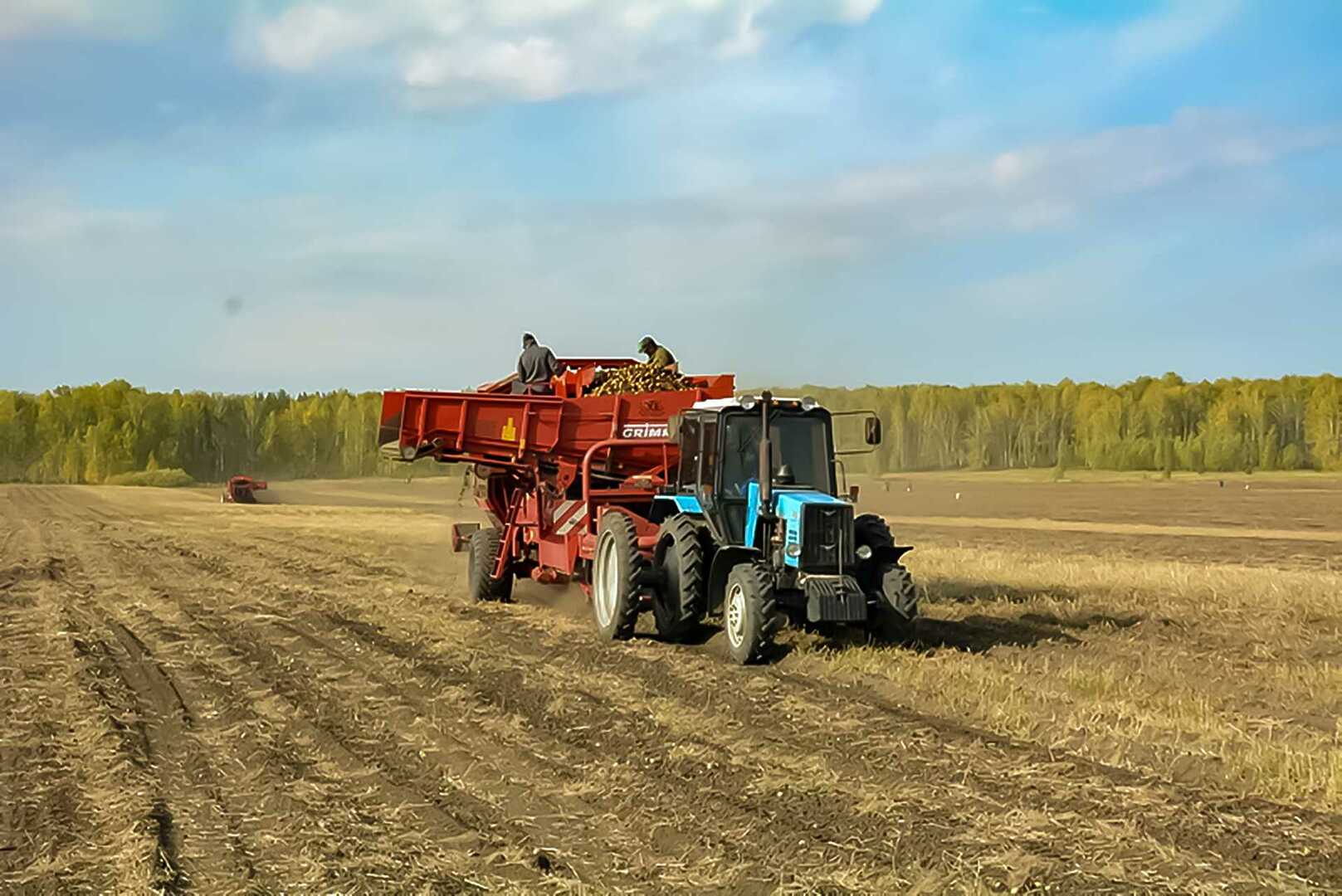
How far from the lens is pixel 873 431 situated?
36.8ft

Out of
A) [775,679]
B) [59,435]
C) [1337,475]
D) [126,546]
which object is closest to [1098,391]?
[1337,475]

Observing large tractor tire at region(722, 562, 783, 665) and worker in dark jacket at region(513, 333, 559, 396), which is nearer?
large tractor tire at region(722, 562, 783, 665)

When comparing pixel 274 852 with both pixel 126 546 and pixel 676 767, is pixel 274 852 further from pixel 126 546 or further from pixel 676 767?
pixel 126 546

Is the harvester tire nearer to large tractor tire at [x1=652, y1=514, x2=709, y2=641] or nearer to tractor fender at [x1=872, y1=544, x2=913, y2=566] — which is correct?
tractor fender at [x1=872, y1=544, x2=913, y2=566]

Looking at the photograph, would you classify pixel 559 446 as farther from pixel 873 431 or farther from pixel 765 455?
pixel 873 431

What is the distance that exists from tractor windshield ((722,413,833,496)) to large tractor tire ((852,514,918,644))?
1.93 ft

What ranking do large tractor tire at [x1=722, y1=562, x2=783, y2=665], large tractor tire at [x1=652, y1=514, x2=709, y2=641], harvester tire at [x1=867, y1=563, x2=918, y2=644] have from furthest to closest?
large tractor tire at [x1=652, y1=514, x2=709, y2=641] → harvester tire at [x1=867, y1=563, x2=918, y2=644] → large tractor tire at [x1=722, y1=562, x2=783, y2=665]

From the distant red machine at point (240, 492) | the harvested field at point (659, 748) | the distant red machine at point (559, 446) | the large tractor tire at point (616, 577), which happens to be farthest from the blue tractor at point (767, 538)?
the distant red machine at point (240, 492)

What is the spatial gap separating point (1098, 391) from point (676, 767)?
4539 inches

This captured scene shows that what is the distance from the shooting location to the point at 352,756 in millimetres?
7355

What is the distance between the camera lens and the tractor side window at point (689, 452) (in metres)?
11.9

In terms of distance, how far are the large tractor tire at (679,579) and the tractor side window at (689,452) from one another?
42cm

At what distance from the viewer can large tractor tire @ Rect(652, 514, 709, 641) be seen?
11.1 metres

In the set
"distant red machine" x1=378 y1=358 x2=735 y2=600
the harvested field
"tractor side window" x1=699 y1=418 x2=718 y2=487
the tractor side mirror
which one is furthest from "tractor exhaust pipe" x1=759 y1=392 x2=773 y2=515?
"distant red machine" x1=378 y1=358 x2=735 y2=600
